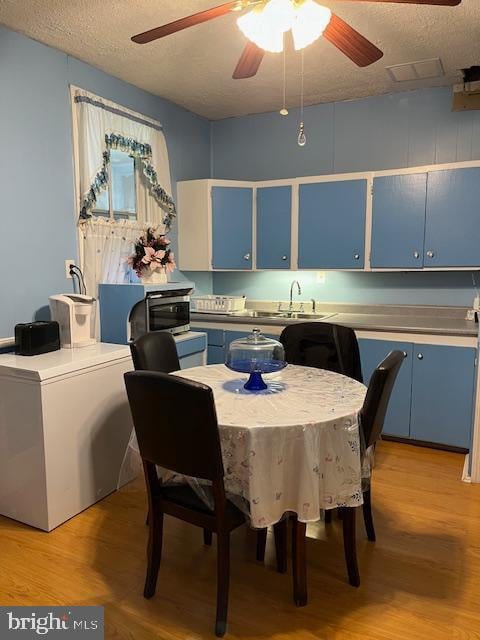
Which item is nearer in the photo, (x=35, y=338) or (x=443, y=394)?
(x=35, y=338)

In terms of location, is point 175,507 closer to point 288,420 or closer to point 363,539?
point 288,420

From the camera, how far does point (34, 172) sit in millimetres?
2842

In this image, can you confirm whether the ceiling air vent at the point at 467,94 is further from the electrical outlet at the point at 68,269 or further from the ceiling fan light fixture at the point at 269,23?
the electrical outlet at the point at 68,269

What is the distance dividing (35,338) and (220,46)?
210 centimetres

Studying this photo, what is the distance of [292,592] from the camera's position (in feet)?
6.26

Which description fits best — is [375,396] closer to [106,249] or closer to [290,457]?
[290,457]

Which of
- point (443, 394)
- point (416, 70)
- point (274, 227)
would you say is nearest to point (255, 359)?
point (443, 394)

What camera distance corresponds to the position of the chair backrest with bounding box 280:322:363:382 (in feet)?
8.98

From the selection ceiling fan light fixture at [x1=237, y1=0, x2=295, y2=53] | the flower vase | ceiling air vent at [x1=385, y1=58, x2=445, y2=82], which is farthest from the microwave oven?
ceiling air vent at [x1=385, y1=58, x2=445, y2=82]

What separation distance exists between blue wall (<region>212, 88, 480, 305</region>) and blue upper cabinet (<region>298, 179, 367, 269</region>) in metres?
0.31

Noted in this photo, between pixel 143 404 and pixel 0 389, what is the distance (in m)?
1.09

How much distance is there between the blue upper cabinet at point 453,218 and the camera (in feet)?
10.9

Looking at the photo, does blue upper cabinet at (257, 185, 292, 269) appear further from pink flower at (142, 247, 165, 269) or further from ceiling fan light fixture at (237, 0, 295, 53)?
ceiling fan light fixture at (237, 0, 295, 53)

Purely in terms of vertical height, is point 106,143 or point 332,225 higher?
point 106,143
